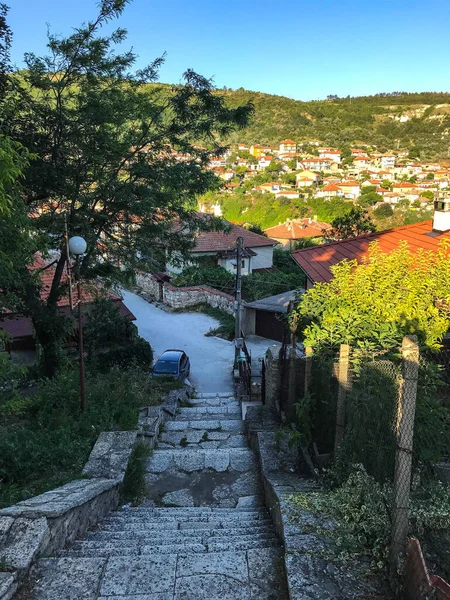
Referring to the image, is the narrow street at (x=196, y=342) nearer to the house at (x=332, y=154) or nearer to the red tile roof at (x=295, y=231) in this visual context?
the red tile roof at (x=295, y=231)

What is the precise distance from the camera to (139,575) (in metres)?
3.00

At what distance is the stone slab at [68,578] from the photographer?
2861mm

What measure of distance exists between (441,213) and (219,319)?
15.6 m

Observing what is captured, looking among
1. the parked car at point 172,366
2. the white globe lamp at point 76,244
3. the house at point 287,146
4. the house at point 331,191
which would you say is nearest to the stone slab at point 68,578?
the white globe lamp at point 76,244

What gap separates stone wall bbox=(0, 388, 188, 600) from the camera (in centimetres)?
303

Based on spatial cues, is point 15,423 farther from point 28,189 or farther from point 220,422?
point 28,189

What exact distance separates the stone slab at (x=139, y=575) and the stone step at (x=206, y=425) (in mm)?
5157

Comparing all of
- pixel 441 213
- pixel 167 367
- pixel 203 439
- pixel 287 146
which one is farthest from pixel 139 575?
pixel 287 146

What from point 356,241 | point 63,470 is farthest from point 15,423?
point 356,241

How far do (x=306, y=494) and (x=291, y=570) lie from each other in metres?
1.10

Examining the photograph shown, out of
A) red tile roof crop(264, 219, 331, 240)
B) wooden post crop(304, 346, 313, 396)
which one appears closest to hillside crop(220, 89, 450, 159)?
red tile roof crop(264, 219, 331, 240)

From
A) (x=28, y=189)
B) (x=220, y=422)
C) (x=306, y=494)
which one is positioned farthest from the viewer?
(x=28, y=189)

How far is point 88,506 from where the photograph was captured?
4219 mm

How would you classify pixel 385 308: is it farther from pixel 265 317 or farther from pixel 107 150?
pixel 265 317
